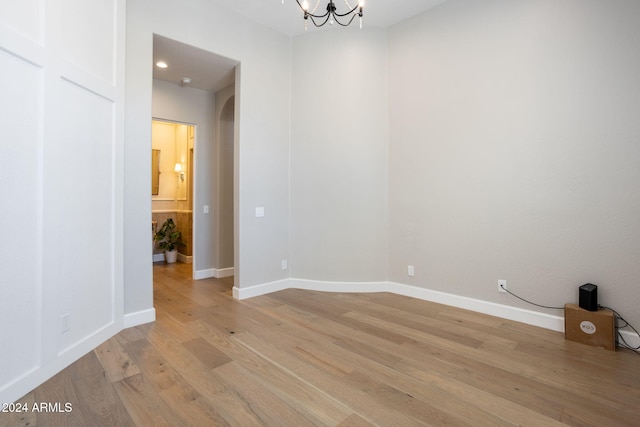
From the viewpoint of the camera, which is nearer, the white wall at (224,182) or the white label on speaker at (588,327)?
the white label on speaker at (588,327)

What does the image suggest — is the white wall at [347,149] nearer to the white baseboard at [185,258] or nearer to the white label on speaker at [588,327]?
the white label on speaker at [588,327]

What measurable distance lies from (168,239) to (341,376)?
521cm

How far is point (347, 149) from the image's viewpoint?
403 centimetres

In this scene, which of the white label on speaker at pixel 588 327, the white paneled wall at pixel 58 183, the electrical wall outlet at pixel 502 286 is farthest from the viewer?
the electrical wall outlet at pixel 502 286

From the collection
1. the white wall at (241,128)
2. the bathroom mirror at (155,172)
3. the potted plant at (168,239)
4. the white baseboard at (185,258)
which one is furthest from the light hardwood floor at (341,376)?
the bathroom mirror at (155,172)

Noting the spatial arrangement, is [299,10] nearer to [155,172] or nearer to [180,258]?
[155,172]

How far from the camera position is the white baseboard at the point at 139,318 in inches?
113

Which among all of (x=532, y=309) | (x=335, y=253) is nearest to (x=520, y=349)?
(x=532, y=309)

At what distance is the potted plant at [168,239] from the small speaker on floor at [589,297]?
243 inches

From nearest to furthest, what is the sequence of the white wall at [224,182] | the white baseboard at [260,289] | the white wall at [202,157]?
the white baseboard at [260,289]
the white wall at [202,157]
the white wall at [224,182]

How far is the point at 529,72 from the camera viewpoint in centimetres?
293

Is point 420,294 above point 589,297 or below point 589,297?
below

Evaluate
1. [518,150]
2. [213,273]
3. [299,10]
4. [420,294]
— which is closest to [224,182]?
[213,273]

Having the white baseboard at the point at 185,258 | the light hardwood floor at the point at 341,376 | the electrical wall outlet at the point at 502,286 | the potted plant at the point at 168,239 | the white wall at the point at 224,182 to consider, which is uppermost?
the white wall at the point at 224,182
